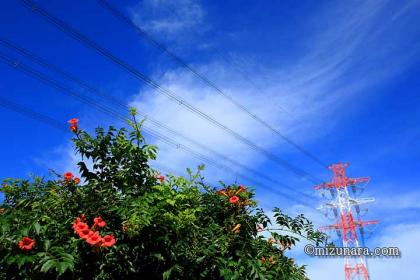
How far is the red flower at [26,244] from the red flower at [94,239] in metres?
0.40

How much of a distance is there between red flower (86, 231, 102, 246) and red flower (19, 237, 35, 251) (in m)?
0.40

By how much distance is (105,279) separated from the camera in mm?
3215

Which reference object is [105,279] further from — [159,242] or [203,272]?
[203,272]

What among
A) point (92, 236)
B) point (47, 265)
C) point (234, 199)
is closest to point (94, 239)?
point (92, 236)

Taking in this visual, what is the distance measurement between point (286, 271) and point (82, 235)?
2123mm

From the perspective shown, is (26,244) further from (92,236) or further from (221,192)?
(221,192)

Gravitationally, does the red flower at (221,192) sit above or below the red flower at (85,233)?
above

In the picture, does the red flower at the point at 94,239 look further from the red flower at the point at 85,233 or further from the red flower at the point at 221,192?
the red flower at the point at 221,192

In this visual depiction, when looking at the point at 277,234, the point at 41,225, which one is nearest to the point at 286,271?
the point at 277,234

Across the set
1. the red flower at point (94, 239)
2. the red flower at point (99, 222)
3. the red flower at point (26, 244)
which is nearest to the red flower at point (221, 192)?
the red flower at point (99, 222)

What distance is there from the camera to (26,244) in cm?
296

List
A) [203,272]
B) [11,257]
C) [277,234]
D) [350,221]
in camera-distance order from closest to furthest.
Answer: [11,257], [203,272], [277,234], [350,221]

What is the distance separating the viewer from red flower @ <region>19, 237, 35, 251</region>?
9.67 ft

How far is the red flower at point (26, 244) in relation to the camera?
2.95 meters
